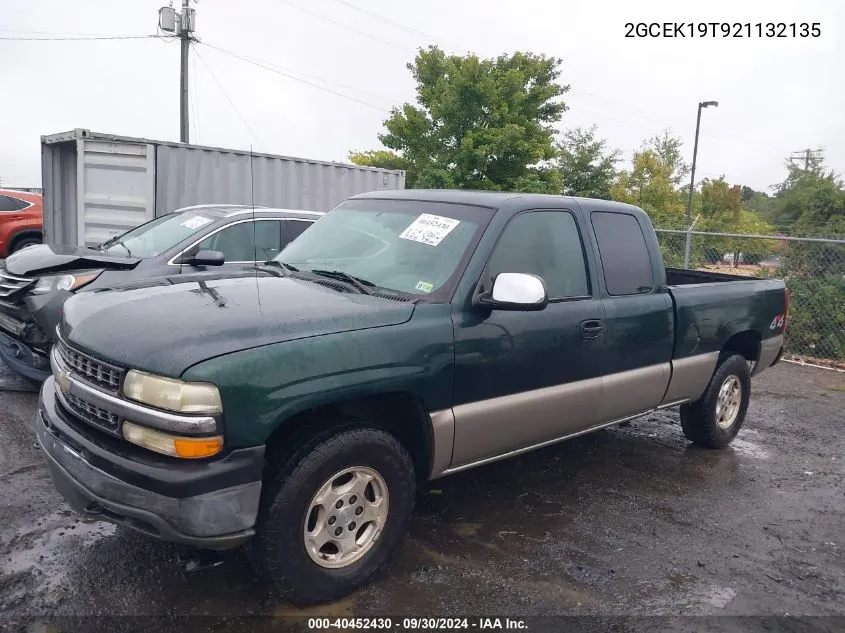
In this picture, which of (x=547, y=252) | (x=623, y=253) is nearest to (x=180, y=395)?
(x=547, y=252)

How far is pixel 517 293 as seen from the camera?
3297mm

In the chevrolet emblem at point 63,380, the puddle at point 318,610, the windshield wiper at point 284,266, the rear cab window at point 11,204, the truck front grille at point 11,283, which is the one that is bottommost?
the puddle at point 318,610

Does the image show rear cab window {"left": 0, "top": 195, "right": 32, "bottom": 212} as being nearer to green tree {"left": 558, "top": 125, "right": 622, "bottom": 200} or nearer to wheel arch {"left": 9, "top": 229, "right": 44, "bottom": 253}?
wheel arch {"left": 9, "top": 229, "right": 44, "bottom": 253}

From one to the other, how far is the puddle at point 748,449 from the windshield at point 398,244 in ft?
11.3

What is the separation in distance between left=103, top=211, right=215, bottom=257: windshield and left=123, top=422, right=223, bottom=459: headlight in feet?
13.6

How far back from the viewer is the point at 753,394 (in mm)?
7855

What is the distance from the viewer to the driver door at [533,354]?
342cm

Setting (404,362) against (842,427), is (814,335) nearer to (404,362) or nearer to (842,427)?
(842,427)

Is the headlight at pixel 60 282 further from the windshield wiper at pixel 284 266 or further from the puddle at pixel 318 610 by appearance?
the puddle at pixel 318 610

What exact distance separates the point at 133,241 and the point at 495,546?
5073 mm

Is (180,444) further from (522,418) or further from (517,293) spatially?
(522,418)

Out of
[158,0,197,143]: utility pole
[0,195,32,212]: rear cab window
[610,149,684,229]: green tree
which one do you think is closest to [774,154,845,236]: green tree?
[610,149,684,229]: green tree

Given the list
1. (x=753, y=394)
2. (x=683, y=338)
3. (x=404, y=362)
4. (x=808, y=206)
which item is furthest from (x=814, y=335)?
(x=808, y=206)

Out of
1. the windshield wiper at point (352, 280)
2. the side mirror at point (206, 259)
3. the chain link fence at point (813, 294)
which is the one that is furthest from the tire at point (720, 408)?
the chain link fence at point (813, 294)
